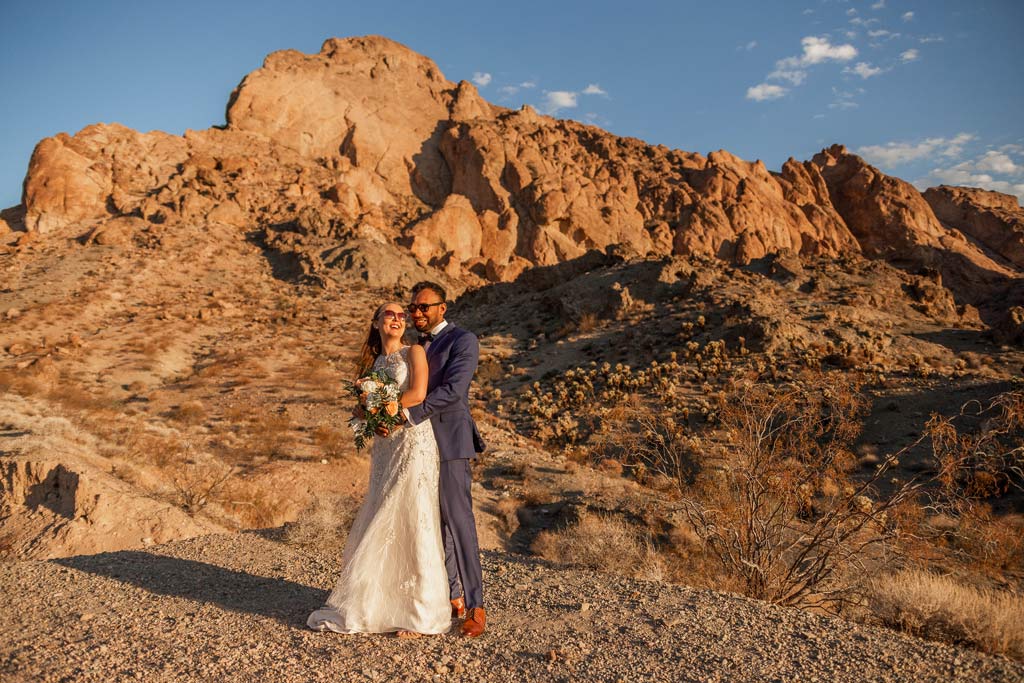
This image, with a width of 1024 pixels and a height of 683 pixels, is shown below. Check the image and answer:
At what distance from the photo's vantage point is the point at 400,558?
3.97 metres

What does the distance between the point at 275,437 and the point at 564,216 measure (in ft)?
102

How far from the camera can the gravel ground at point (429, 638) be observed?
11.6 ft

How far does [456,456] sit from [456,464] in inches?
3.0

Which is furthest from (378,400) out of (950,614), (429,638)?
(950,614)

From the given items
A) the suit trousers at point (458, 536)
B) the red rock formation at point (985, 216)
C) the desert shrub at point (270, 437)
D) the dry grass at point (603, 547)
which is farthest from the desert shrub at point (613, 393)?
the red rock formation at point (985, 216)

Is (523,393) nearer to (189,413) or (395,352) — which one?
(189,413)

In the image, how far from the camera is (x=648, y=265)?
25016 millimetres

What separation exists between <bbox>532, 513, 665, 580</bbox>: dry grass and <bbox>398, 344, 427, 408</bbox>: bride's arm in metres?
3.03

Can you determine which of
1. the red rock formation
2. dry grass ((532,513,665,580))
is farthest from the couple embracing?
the red rock formation

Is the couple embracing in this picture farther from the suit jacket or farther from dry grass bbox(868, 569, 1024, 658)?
dry grass bbox(868, 569, 1024, 658)

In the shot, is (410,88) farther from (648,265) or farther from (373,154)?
(648,265)

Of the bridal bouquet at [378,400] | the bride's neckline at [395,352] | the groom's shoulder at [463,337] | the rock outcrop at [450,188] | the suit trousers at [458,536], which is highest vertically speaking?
the rock outcrop at [450,188]

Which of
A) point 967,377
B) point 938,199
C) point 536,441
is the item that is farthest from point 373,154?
point 938,199

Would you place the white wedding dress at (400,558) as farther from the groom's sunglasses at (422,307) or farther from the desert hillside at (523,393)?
the groom's sunglasses at (422,307)
